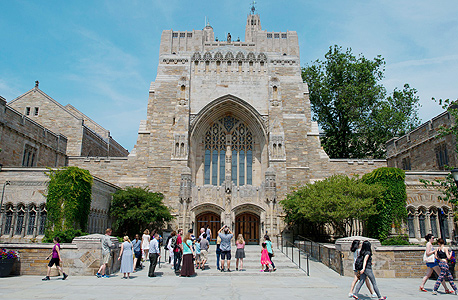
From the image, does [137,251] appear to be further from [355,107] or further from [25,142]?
[355,107]

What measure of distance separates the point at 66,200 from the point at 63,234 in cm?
222

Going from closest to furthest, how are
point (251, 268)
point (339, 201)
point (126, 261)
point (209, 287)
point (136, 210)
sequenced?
point (209, 287) → point (126, 261) → point (251, 268) → point (339, 201) → point (136, 210)

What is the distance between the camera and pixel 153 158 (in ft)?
86.1

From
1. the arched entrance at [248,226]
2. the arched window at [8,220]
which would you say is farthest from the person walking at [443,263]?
the arched window at [8,220]

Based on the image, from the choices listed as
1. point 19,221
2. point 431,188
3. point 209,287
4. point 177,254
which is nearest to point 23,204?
point 19,221

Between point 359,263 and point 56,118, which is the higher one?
point 56,118

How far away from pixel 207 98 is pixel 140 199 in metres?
9.71

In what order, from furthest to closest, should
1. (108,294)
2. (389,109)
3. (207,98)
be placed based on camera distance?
1. (389,109)
2. (207,98)
3. (108,294)

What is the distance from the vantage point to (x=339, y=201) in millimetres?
18391

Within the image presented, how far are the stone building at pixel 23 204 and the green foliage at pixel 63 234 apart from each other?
62.7 inches

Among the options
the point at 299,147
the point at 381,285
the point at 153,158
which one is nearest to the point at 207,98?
the point at 153,158

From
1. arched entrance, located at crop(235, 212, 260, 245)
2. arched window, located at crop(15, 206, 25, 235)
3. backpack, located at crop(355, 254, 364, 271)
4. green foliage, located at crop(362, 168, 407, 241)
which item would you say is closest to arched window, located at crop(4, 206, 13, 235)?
arched window, located at crop(15, 206, 25, 235)

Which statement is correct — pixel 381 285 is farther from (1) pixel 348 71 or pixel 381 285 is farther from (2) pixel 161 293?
(1) pixel 348 71

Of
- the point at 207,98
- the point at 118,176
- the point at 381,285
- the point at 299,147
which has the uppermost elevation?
the point at 207,98
